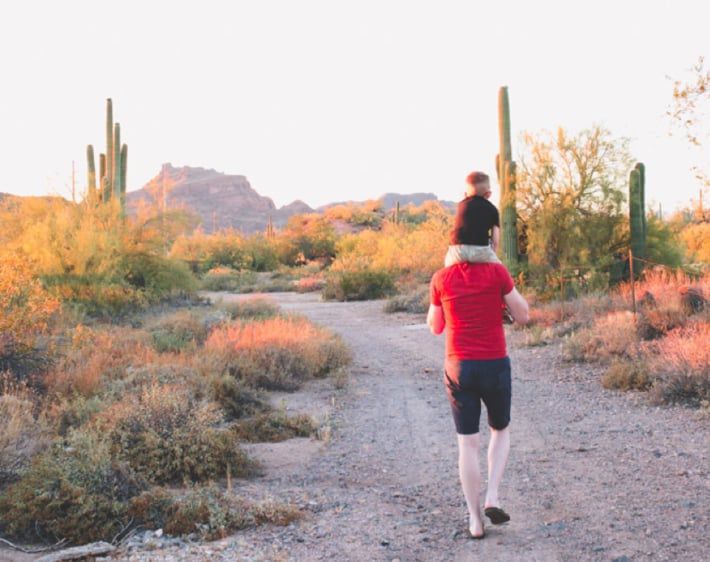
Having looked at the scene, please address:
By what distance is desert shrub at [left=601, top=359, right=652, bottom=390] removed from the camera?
9.86 m

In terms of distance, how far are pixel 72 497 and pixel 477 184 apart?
3.60m

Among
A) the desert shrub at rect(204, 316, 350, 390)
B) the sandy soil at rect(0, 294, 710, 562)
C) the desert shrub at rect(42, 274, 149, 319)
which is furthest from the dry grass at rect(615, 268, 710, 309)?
the desert shrub at rect(42, 274, 149, 319)

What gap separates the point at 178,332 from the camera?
14.3m

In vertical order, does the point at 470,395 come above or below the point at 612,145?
below

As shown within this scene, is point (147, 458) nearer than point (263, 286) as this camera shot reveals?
Yes

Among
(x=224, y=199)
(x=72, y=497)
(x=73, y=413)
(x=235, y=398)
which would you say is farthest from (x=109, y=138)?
(x=224, y=199)

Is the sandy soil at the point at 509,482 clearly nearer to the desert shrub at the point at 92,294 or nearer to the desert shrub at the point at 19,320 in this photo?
the desert shrub at the point at 19,320

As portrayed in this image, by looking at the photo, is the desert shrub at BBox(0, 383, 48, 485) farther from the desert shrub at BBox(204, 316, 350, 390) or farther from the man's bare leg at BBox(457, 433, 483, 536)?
the man's bare leg at BBox(457, 433, 483, 536)

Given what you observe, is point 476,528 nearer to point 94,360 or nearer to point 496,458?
point 496,458

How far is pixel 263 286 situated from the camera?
36.9 meters

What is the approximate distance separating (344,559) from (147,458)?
2.41 meters

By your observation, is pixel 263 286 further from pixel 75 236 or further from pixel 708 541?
pixel 708 541

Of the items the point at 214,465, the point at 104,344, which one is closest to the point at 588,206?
the point at 104,344

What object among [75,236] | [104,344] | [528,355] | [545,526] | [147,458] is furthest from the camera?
[75,236]
